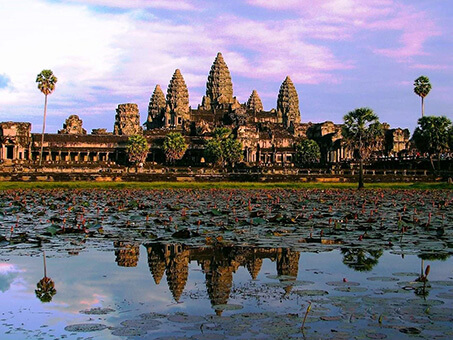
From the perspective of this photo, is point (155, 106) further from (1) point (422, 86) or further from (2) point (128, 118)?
(1) point (422, 86)

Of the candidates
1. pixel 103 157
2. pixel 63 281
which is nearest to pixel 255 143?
pixel 103 157

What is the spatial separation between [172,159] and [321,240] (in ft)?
301

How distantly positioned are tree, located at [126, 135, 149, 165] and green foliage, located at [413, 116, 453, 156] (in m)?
46.2

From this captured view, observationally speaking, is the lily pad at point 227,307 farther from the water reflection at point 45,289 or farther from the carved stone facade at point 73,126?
the carved stone facade at point 73,126

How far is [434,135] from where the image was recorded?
7350 cm

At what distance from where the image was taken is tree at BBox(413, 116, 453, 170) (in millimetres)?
73312

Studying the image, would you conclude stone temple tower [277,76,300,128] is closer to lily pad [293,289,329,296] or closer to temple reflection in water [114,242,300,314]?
temple reflection in water [114,242,300,314]

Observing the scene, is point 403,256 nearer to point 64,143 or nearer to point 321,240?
point 321,240

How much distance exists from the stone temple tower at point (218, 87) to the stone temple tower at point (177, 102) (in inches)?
230

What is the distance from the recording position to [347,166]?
85.2 meters

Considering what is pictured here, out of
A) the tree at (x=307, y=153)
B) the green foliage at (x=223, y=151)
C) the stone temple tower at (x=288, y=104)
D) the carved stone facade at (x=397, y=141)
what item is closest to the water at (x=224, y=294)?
the green foliage at (x=223, y=151)

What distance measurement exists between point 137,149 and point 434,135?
1936 inches

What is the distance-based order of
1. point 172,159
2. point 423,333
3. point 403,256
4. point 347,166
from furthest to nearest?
point 172,159
point 347,166
point 403,256
point 423,333

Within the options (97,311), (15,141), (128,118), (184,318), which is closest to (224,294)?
(184,318)
